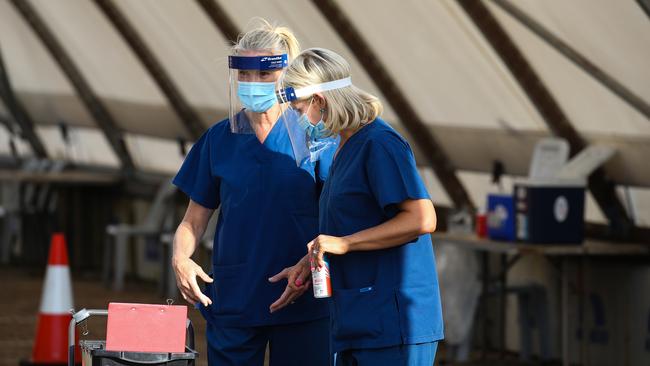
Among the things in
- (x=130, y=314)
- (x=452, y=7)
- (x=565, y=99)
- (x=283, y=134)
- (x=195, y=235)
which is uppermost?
(x=452, y=7)

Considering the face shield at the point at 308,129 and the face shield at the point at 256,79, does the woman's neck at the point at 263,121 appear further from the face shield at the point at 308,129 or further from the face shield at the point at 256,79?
the face shield at the point at 308,129

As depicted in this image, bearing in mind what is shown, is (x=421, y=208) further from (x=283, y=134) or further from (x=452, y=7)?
(x=452, y=7)

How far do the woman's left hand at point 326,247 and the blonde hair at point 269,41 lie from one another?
671 mm

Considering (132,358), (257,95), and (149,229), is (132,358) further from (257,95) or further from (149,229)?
(149,229)

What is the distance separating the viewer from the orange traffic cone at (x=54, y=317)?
6.67m

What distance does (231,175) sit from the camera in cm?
388

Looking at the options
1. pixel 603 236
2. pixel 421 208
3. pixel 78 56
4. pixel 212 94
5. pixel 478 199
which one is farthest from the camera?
pixel 78 56

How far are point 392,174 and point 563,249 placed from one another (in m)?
3.50

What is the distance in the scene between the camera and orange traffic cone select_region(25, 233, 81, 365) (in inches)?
263

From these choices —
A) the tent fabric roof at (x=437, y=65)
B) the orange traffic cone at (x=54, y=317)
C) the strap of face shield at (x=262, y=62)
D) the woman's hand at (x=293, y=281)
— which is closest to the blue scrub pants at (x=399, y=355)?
the woman's hand at (x=293, y=281)

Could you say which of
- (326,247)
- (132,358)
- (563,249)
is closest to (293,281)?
(326,247)

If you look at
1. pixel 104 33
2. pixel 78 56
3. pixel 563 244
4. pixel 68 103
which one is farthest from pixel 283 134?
pixel 68 103

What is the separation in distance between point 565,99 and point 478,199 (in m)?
1.45

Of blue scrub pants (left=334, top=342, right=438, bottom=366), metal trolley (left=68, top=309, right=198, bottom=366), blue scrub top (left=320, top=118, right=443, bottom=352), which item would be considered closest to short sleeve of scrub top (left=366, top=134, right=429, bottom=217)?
blue scrub top (left=320, top=118, right=443, bottom=352)
